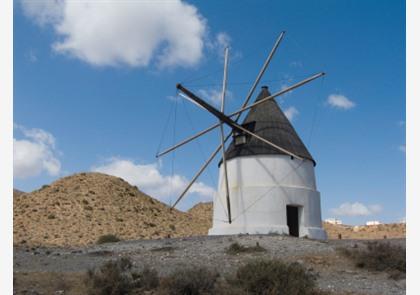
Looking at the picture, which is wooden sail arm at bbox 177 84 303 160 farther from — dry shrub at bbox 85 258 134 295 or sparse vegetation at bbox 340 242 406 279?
dry shrub at bbox 85 258 134 295

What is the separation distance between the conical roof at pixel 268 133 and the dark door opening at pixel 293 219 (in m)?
2.58

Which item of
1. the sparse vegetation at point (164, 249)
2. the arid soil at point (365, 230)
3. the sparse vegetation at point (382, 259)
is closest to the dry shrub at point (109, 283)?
the sparse vegetation at point (164, 249)

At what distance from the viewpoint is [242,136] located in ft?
69.5

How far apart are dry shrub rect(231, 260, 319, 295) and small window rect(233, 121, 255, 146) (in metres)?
11.5

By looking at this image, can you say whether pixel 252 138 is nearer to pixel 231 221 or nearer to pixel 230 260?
pixel 231 221

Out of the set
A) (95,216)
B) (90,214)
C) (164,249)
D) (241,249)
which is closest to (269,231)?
(241,249)

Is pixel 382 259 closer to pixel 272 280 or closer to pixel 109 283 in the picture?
pixel 272 280

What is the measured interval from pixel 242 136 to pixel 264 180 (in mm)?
2760

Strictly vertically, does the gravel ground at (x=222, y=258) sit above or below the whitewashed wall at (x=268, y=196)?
below

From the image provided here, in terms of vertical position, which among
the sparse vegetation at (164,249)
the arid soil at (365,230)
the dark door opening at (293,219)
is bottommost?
the arid soil at (365,230)

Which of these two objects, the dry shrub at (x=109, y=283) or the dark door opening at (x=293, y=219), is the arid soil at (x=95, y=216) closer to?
the dark door opening at (x=293, y=219)

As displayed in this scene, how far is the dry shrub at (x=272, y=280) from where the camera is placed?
8867 millimetres

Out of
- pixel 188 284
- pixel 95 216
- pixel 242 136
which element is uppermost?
pixel 242 136

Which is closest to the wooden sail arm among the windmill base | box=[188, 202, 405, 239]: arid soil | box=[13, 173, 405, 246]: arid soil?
Answer: the windmill base
